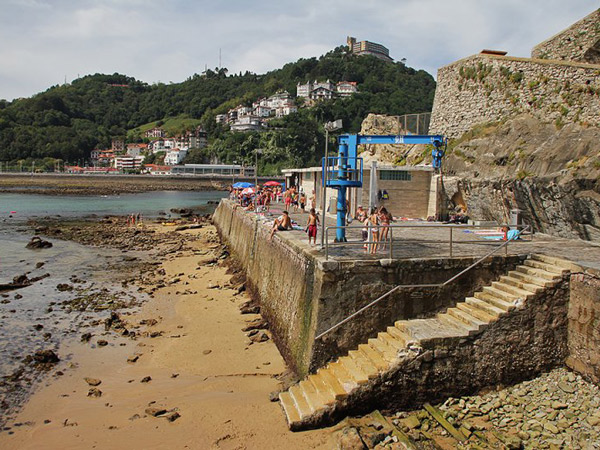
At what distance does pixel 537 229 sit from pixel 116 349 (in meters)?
13.6

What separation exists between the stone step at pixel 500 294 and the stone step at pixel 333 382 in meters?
3.69

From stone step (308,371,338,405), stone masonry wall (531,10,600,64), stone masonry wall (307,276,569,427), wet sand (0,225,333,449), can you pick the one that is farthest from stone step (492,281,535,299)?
stone masonry wall (531,10,600,64)

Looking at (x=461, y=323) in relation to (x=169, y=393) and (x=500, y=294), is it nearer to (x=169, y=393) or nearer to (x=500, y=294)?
(x=500, y=294)

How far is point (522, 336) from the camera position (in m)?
8.73

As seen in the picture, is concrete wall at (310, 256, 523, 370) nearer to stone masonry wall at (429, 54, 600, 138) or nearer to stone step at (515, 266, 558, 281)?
stone step at (515, 266, 558, 281)

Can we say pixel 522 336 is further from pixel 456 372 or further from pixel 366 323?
pixel 366 323

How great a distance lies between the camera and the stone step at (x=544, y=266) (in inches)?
360

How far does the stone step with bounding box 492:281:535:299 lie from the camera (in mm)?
8859

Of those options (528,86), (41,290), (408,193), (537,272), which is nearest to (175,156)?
(408,193)

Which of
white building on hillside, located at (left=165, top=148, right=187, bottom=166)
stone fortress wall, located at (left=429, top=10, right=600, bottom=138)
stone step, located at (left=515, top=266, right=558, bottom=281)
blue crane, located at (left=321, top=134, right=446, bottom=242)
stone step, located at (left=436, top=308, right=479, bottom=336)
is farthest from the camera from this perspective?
white building on hillside, located at (left=165, top=148, right=187, bottom=166)

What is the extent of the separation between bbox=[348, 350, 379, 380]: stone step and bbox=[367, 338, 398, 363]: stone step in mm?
261

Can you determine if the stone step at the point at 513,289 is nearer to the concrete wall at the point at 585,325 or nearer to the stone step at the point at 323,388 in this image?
the concrete wall at the point at 585,325

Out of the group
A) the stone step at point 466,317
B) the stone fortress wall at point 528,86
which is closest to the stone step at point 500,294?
Result: the stone step at point 466,317

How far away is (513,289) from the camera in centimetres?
→ 925
